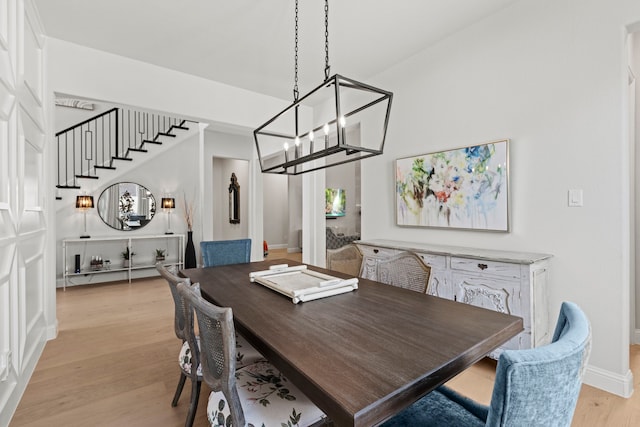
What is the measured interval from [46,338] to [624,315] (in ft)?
14.9

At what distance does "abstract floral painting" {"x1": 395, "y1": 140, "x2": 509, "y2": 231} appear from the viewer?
2.56 meters

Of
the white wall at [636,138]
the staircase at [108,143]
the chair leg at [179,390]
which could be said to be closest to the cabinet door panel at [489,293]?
the white wall at [636,138]

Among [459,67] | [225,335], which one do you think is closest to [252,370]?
[225,335]

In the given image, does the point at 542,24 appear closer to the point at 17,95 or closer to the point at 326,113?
the point at 326,113

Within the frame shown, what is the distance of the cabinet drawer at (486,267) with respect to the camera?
2154 mm

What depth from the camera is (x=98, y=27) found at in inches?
111

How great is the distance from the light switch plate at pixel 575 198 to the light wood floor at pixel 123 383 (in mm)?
1238

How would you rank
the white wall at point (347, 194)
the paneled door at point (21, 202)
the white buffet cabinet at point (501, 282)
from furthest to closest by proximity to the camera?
the white wall at point (347, 194), the white buffet cabinet at point (501, 282), the paneled door at point (21, 202)

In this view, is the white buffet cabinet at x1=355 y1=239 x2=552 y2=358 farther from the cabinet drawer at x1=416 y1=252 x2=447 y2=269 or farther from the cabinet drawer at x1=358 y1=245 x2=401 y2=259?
the cabinet drawer at x1=358 y1=245 x2=401 y2=259

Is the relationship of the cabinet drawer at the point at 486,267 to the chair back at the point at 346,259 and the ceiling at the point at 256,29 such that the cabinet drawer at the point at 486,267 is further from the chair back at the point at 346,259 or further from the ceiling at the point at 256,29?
the ceiling at the point at 256,29

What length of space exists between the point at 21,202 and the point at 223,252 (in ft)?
4.89

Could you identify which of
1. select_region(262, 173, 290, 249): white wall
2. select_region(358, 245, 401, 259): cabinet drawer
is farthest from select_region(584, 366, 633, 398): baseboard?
select_region(262, 173, 290, 249): white wall

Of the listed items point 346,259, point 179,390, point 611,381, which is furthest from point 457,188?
point 179,390

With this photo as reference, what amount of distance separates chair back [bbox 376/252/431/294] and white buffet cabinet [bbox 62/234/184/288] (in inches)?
181
